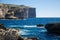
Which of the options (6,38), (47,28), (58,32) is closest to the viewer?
(6,38)

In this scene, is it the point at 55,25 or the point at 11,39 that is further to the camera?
the point at 55,25

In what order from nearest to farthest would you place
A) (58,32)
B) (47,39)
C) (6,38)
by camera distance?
(6,38) < (47,39) < (58,32)

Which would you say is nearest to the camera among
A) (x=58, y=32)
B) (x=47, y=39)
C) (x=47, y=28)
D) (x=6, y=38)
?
(x=6, y=38)

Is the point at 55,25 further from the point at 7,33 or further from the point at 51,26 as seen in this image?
the point at 7,33

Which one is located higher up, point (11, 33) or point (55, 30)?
point (11, 33)

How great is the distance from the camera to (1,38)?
5215 millimetres

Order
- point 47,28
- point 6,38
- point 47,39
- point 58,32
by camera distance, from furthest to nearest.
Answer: point 47,28 < point 58,32 < point 47,39 < point 6,38

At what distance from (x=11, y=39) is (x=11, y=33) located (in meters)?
0.20

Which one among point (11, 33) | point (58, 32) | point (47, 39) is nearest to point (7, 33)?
point (11, 33)

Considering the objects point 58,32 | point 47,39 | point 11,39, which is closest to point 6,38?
point 11,39

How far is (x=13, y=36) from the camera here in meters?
5.27

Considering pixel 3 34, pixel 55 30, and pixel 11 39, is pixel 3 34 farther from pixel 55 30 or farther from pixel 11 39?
pixel 55 30

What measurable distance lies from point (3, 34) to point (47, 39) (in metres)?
3.65

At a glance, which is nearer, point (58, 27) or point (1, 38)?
point (1, 38)
